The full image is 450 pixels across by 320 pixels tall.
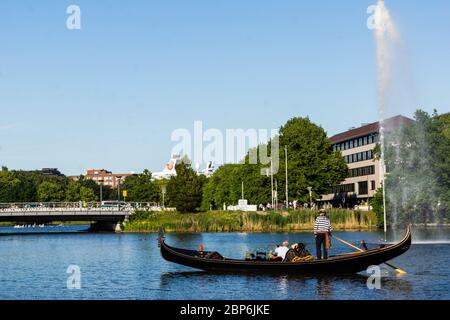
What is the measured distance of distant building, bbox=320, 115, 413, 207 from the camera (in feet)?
430

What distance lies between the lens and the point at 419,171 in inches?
3196

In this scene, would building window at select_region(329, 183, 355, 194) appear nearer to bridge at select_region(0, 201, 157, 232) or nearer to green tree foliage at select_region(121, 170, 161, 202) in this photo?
green tree foliage at select_region(121, 170, 161, 202)

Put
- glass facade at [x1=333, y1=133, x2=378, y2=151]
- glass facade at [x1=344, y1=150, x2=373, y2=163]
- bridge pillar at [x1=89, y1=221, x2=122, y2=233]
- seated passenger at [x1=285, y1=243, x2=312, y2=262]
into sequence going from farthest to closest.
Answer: glass facade at [x1=344, y1=150, x2=373, y2=163] → glass facade at [x1=333, y1=133, x2=378, y2=151] → bridge pillar at [x1=89, y1=221, x2=122, y2=233] → seated passenger at [x1=285, y1=243, x2=312, y2=262]

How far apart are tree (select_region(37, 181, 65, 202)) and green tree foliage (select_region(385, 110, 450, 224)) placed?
117 metres

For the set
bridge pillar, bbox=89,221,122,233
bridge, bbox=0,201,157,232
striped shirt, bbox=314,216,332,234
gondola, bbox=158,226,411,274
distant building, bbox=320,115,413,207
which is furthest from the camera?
distant building, bbox=320,115,413,207

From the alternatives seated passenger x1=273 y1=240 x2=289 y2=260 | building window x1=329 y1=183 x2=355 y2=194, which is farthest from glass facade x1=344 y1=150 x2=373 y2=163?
seated passenger x1=273 y1=240 x2=289 y2=260

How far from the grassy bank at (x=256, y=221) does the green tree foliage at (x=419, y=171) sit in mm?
4447

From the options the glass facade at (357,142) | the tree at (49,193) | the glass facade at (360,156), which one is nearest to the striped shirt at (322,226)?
the glass facade at (357,142)

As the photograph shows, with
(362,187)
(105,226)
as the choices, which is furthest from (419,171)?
(105,226)

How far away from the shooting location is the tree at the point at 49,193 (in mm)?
185225

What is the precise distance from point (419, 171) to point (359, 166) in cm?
5832

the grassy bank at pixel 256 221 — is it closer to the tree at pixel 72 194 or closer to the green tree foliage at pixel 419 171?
the green tree foliage at pixel 419 171
